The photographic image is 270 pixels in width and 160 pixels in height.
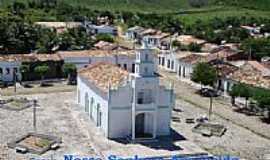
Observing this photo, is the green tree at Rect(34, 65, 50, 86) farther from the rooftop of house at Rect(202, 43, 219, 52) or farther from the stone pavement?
the rooftop of house at Rect(202, 43, 219, 52)

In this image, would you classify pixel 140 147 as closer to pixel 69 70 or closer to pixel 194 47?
pixel 69 70

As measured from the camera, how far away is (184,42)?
9088 cm

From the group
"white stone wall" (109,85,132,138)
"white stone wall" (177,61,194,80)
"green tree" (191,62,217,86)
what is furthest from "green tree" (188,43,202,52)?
"white stone wall" (109,85,132,138)

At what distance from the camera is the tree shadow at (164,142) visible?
38344 mm

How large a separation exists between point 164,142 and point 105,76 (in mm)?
8466

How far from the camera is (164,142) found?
130ft

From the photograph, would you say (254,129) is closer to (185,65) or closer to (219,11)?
(185,65)

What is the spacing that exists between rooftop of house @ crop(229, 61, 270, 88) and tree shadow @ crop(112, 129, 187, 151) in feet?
49.5

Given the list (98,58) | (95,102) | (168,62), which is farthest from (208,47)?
(95,102)

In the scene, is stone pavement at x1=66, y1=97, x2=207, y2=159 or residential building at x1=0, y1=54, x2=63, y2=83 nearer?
stone pavement at x1=66, y1=97, x2=207, y2=159

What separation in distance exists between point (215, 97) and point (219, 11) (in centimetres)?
11790

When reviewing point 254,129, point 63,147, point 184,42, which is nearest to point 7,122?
point 63,147

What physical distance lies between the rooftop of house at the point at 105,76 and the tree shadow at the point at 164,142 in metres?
4.77

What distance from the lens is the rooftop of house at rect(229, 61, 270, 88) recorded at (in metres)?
53.7
